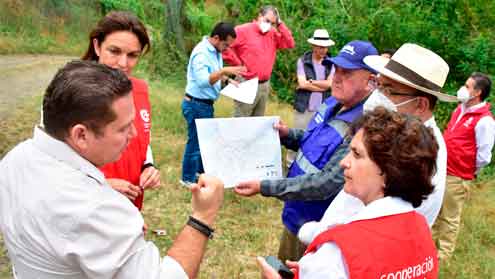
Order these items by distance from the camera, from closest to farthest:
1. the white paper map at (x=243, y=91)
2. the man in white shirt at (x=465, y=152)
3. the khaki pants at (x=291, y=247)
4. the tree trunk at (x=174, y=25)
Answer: the khaki pants at (x=291, y=247), the man in white shirt at (x=465, y=152), the white paper map at (x=243, y=91), the tree trunk at (x=174, y=25)

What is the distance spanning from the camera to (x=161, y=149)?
6578 mm

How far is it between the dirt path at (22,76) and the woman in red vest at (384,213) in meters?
7.53

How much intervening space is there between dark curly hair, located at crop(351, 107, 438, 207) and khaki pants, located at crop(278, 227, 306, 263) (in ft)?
4.35

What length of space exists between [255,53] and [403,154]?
15.9ft

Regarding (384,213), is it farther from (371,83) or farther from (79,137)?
(371,83)

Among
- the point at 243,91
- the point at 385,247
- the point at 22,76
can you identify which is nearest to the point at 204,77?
the point at 243,91

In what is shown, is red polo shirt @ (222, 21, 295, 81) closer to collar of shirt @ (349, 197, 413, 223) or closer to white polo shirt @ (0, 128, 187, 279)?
collar of shirt @ (349, 197, 413, 223)

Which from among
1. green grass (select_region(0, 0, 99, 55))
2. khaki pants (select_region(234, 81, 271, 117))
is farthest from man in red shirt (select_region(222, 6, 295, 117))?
green grass (select_region(0, 0, 99, 55))

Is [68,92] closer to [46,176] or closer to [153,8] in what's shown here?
[46,176]

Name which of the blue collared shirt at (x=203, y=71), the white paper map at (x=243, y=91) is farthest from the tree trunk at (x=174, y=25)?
the blue collared shirt at (x=203, y=71)

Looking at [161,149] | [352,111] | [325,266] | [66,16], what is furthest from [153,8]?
[325,266]

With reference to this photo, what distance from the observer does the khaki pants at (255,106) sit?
6113mm

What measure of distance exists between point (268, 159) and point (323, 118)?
50 centimetres

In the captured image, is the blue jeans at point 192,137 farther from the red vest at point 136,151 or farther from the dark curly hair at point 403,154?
the dark curly hair at point 403,154
